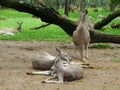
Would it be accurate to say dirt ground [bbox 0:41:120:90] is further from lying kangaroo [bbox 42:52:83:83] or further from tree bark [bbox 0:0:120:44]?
tree bark [bbox 0:0:120:44]

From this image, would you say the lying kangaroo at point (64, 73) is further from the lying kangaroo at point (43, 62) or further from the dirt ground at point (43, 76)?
the lying kangaroo at point (43, 62)

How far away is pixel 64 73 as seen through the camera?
27.4 feet

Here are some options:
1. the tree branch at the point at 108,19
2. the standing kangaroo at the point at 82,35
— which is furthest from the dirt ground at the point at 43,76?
the tree branch at the point at 108,19

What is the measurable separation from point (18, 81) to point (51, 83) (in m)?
0.64

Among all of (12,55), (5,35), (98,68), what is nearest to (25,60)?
(12,55)

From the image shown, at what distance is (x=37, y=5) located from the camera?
46.3 ft

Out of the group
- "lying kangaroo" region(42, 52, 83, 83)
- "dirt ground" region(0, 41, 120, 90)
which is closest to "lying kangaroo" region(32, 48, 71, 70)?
"dirt ground" region(0, 41, 120, 90)

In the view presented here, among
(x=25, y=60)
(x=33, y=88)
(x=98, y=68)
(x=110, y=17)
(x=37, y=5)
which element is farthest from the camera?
(x=110, y=17)

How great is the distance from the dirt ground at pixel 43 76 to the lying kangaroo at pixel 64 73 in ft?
0.41

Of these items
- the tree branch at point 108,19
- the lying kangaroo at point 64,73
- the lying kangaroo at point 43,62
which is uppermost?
the lying kangaroo at point 64,73

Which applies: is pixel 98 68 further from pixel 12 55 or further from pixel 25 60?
pixel 12 55

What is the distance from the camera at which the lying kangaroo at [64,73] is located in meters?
8.32

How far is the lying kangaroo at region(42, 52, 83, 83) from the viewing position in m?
8.32

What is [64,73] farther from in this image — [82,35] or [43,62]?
[82,35]
